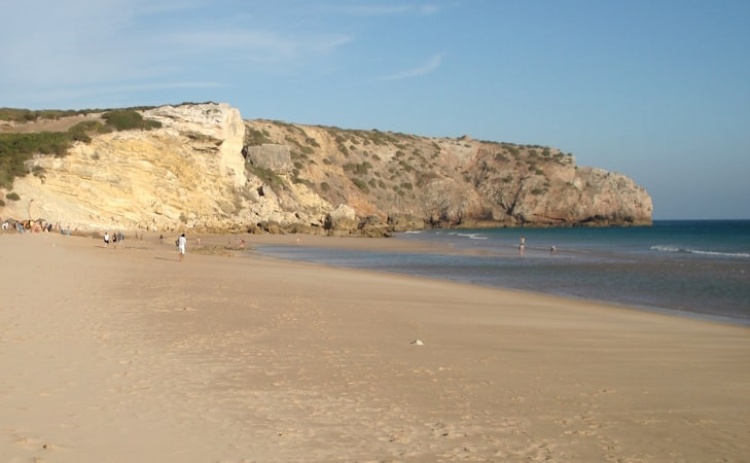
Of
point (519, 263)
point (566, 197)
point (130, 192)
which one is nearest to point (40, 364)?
point (519, 263)

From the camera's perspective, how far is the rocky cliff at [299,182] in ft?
139

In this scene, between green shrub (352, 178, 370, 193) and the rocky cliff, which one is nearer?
the rocky cliff

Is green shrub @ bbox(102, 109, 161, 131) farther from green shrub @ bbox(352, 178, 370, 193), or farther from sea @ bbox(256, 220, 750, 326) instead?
green shrub @ bbox(352, 178, 370, 193)

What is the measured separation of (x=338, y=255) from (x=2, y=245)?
15579mm

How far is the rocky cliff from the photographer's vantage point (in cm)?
4238

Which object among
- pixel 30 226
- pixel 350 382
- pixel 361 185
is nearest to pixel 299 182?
pixel 361 185

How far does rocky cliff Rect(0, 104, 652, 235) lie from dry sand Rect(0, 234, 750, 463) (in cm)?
3011

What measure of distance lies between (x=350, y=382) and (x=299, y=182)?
206 feet

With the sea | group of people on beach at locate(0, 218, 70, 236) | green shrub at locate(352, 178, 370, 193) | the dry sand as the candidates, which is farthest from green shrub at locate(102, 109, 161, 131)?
green shrub at locate(352, 178, 370, 193)

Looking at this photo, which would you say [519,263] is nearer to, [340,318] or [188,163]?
[340,318]

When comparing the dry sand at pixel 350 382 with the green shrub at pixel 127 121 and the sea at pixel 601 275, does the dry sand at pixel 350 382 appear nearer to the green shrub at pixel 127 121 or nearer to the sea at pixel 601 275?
the sea at pixel 601 275

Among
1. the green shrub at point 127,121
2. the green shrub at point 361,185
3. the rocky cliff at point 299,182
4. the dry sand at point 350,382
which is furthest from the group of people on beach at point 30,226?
the green shrub at point 361,185

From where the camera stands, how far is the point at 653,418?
6094 millimetres

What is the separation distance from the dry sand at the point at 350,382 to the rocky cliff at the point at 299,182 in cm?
3011
